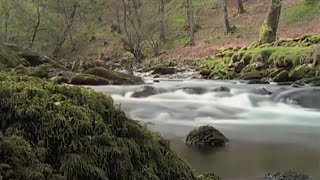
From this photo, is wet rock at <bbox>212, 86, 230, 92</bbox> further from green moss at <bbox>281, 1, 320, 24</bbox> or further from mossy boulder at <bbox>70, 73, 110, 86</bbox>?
green moss at <bbox>281, 1, 320, 24</bbox>

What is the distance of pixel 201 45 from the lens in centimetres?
3941

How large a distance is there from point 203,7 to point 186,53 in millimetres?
15289

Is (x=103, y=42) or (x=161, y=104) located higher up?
(x=103, y=42)

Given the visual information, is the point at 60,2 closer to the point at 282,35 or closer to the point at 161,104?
the point at 282,35

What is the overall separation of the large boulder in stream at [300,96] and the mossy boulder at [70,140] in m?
12.0

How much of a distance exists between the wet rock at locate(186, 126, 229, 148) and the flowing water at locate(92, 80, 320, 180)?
0.19m

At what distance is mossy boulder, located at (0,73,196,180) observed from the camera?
11.4ft

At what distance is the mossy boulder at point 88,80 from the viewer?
20.0 metres

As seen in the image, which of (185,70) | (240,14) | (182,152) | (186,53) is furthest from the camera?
(240,14)

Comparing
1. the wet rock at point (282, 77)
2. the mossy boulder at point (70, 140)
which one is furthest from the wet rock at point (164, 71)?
the mossy boulder at point (70, 140)

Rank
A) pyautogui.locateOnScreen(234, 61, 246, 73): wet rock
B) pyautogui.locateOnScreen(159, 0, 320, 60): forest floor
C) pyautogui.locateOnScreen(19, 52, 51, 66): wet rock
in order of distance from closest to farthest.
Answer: pyautogui.locateOnScreen(19, 52, 51, 66): wet rock < pyautogui.locateOnScreen(234, 61, 246, 73): wet rock < pyautogui.locateOnScreen(159, 0, 320, 60): forest floor

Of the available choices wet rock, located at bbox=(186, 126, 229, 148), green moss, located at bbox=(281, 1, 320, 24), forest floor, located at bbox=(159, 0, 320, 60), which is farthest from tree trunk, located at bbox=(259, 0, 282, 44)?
wet rock, located at bbox=(186, 126, 229, 148)

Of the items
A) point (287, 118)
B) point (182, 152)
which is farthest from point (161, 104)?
point (182, 152)

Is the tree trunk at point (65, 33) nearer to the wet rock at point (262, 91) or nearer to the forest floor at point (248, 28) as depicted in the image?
the forest floor at point (248, 28)
